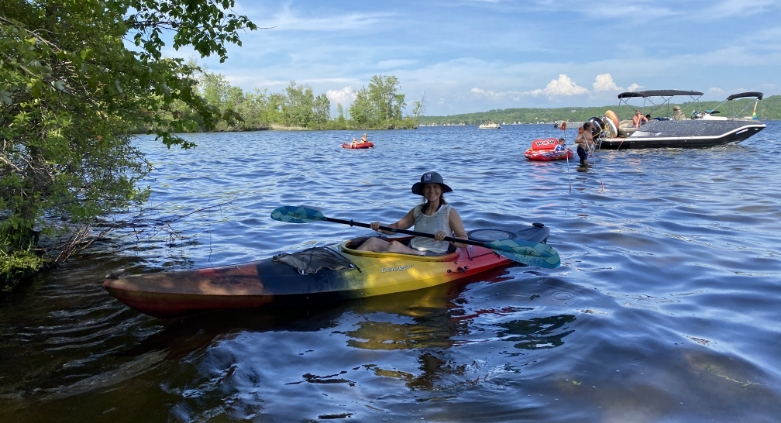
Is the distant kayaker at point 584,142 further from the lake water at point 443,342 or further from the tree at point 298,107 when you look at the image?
the tree at point 298,107

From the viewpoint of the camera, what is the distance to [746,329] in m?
5.24

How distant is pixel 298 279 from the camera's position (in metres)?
5.86

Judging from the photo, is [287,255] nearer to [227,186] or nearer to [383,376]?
[383,376]

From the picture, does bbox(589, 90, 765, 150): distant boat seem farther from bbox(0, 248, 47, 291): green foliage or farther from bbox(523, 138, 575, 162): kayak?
bbox(0, 248, 47, 291): green foliage

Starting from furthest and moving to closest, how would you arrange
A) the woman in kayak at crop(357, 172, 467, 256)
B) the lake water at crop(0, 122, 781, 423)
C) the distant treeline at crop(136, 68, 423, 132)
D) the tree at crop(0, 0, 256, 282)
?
the distant treeline at crop(136, 68, 423, 132)
the woman in kayak at crop(357, 172, 467, 256)
the tree at crop(0, 0, 256, 282)
the lake water at crop(0, 122, 781, 423)

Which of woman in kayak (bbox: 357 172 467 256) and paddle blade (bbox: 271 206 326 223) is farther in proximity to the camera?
paddle blade (bbox: 271 206 326 223)

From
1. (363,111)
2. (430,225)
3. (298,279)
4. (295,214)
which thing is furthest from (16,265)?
(363,111)

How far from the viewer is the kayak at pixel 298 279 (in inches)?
202

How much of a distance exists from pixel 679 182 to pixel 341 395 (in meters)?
13.8

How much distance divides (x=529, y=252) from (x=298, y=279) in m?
2.76

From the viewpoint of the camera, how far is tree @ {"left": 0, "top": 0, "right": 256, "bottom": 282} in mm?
4875

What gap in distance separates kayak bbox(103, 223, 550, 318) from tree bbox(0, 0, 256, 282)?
138 cm

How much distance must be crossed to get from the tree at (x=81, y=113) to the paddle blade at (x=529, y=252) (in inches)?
148

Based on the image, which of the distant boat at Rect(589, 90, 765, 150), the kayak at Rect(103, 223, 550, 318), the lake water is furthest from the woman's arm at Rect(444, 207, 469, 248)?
the distant boat at Rect(589, 90, 765, 150)
